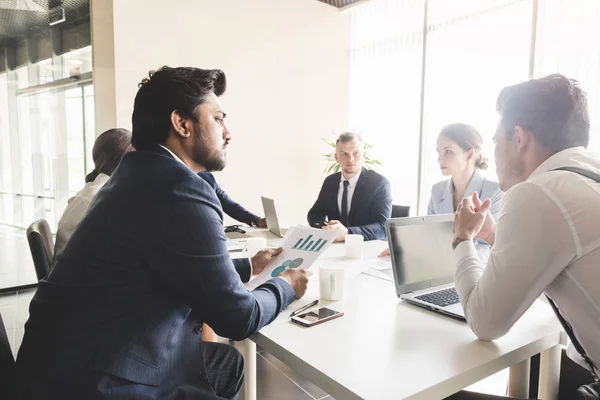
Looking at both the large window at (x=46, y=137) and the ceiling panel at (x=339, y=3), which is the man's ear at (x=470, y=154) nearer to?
the large window at (x=46, y=137)

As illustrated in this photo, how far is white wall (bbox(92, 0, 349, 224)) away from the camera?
4215 millimetres

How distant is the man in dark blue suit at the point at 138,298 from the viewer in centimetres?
98

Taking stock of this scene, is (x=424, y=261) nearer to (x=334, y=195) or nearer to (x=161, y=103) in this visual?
(x=161, y=103)

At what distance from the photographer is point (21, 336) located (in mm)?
3002

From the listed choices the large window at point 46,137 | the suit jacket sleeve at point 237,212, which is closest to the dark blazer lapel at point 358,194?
the suit jacket sleeve at point 237,212

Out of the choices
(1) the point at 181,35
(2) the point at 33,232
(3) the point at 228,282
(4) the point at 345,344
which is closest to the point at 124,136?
(2) the point at 33,232

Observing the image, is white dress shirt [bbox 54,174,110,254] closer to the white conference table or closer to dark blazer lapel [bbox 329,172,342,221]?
the white conference table

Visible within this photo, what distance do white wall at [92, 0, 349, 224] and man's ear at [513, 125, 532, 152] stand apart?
12.4ft

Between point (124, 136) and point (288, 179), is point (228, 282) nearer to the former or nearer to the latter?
point (124, 136)

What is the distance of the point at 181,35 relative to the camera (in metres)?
4.46

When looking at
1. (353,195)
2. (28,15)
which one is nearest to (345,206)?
(353,195)

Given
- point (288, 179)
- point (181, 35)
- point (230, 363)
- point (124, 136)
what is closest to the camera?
point (230, 363)

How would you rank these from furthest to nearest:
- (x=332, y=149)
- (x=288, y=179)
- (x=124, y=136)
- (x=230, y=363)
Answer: (x=332, y=149) < (x=288, y=179) < (x=124, y=136) < (x=230, y=363)

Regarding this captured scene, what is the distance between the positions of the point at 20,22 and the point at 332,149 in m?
3.80
